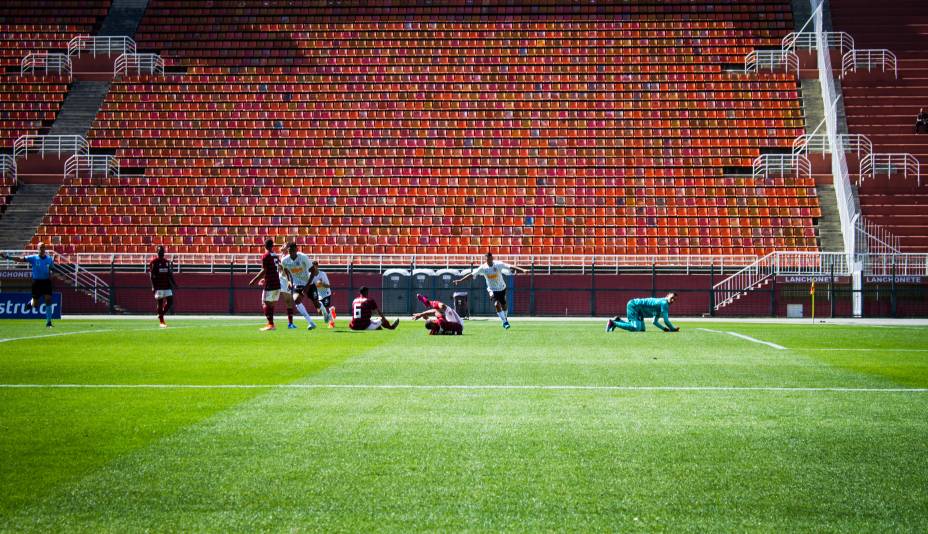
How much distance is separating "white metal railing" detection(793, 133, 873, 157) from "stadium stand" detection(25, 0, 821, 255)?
0.80 m

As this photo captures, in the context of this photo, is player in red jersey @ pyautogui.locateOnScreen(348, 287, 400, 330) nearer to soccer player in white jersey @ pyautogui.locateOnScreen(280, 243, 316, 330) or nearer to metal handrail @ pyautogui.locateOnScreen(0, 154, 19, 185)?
soccer player in white jersey @ pyautogui.locateOnScreen(280, 243, 316, 330)

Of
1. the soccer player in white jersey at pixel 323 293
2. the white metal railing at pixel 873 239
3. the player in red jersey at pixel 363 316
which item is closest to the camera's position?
the player in red jersey at pixel 363 316

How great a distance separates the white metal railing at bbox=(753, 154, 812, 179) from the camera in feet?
120

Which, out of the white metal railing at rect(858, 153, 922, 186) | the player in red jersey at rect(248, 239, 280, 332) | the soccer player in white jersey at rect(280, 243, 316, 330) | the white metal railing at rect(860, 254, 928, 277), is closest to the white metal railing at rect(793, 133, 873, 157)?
the white metal railing at rect(858, 153, 922, 186)

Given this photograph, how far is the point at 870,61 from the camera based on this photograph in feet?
133

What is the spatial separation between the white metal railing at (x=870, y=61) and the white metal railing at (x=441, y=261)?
1288 cm

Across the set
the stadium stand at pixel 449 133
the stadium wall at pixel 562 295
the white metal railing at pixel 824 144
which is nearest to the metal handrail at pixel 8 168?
the stadium stand at pixel 449 133

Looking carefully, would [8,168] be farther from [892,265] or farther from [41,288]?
[892,265]

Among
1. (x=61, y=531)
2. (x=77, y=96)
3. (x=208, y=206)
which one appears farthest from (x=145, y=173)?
(x=61, y=531)

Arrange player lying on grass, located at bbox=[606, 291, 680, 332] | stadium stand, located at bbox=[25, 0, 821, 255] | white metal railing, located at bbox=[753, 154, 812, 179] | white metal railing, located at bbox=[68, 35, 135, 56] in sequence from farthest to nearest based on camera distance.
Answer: white metal railing, located at bbox=[68, 35, 135, 56], white metal railing, located at bbox=[753, 154, 812, 179], stadium stand, located at bbox=[25, 0, 821, 255], player lying on grass, located at bbox=[606, 291, 680, 332]

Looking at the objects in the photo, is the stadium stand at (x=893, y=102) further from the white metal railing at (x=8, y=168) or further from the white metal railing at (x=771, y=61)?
the white metal railing at (x=8, y=168)

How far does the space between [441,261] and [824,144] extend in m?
15.7

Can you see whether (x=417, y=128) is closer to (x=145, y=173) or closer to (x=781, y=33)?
(x=145, y=173)

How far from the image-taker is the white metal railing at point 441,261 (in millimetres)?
32406
